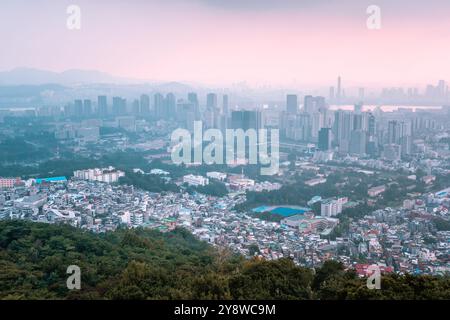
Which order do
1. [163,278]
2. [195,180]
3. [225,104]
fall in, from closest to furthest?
1. [163,278]
2. [195,180]
3. [225,104]

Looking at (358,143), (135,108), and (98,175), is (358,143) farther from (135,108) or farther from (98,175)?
(135,108)

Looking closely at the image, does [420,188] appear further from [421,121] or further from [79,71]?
[79,71]

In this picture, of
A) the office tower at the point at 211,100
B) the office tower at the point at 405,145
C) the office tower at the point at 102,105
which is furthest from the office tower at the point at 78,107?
the office tower at the point at 405,145

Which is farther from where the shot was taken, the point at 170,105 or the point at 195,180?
the point at 170,105

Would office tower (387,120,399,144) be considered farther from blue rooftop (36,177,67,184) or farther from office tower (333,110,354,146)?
blue rooftop (36,177,67,184)

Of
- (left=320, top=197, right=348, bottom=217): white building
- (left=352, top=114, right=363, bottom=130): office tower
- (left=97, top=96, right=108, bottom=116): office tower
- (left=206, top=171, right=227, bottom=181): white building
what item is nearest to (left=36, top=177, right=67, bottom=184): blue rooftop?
(left=206, top=171, right=227, bottom=181): white building

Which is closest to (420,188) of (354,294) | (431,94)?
(431,94)

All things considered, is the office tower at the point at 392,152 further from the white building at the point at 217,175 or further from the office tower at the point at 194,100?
the office tower at the point at 194,100

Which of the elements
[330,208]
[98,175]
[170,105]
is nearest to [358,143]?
[330,208]
